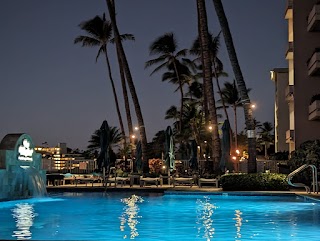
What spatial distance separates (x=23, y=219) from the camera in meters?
13.9

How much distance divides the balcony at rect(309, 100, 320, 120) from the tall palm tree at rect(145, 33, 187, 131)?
2430 cm

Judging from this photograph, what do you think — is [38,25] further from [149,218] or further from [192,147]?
[149,218]

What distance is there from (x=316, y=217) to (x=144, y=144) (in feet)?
65.0

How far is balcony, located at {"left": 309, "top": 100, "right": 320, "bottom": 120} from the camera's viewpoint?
3234 centimetres

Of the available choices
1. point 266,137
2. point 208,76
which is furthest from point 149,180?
point 266,137

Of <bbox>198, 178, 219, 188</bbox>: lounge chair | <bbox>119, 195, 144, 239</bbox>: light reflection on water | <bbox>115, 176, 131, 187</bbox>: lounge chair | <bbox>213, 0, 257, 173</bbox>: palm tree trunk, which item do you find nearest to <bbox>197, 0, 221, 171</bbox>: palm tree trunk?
<bbox>198, 178, 219, 188</bbox>: lounge chair

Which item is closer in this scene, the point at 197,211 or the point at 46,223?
the point at 46,223

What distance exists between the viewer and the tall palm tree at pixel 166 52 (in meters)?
56.1

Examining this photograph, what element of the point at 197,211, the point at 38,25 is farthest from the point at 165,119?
the point at 197,211

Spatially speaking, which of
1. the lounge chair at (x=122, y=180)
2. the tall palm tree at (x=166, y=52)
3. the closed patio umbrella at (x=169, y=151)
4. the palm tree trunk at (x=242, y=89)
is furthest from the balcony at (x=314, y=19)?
the tall palm tree at (x=166, y=52)

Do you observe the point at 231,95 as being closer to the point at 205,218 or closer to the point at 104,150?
the point at 104,150

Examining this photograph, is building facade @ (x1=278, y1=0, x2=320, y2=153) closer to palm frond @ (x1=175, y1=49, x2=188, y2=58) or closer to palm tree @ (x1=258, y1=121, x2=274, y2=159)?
palm frond @ (x1=175, y1=49, x2=188, y2=58)

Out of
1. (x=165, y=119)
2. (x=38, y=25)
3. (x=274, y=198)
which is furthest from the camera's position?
(x=165, y=119)

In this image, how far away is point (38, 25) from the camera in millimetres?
36125
